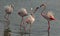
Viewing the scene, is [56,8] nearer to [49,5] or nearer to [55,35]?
[49,5]

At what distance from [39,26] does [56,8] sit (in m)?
3.08

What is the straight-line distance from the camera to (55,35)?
6664 mm

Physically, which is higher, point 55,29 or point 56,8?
point 56,8

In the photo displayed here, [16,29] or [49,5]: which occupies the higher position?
[49,5]

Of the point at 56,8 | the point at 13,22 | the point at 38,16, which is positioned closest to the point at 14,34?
the point at 13,22

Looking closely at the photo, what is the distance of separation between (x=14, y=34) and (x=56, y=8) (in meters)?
4.43

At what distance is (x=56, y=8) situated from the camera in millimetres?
10562

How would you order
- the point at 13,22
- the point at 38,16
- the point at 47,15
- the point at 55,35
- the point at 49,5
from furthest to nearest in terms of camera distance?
the point at 49,5 < the point at 38,16 < the point at 13,22 < the point at 55,35 < the point at 47,15

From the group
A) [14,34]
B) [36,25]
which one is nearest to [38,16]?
[36,25]

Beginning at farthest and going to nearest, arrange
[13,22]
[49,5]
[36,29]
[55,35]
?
[49,5] → [13,22] → [36,29] → [55,35]

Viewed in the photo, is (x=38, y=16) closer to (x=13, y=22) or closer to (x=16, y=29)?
(x=13, y=22)

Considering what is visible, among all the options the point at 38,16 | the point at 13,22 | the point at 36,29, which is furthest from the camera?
the point at 38,16

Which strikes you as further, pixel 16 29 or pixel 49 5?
pixel 49 5

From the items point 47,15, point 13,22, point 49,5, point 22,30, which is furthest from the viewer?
point 49,5
